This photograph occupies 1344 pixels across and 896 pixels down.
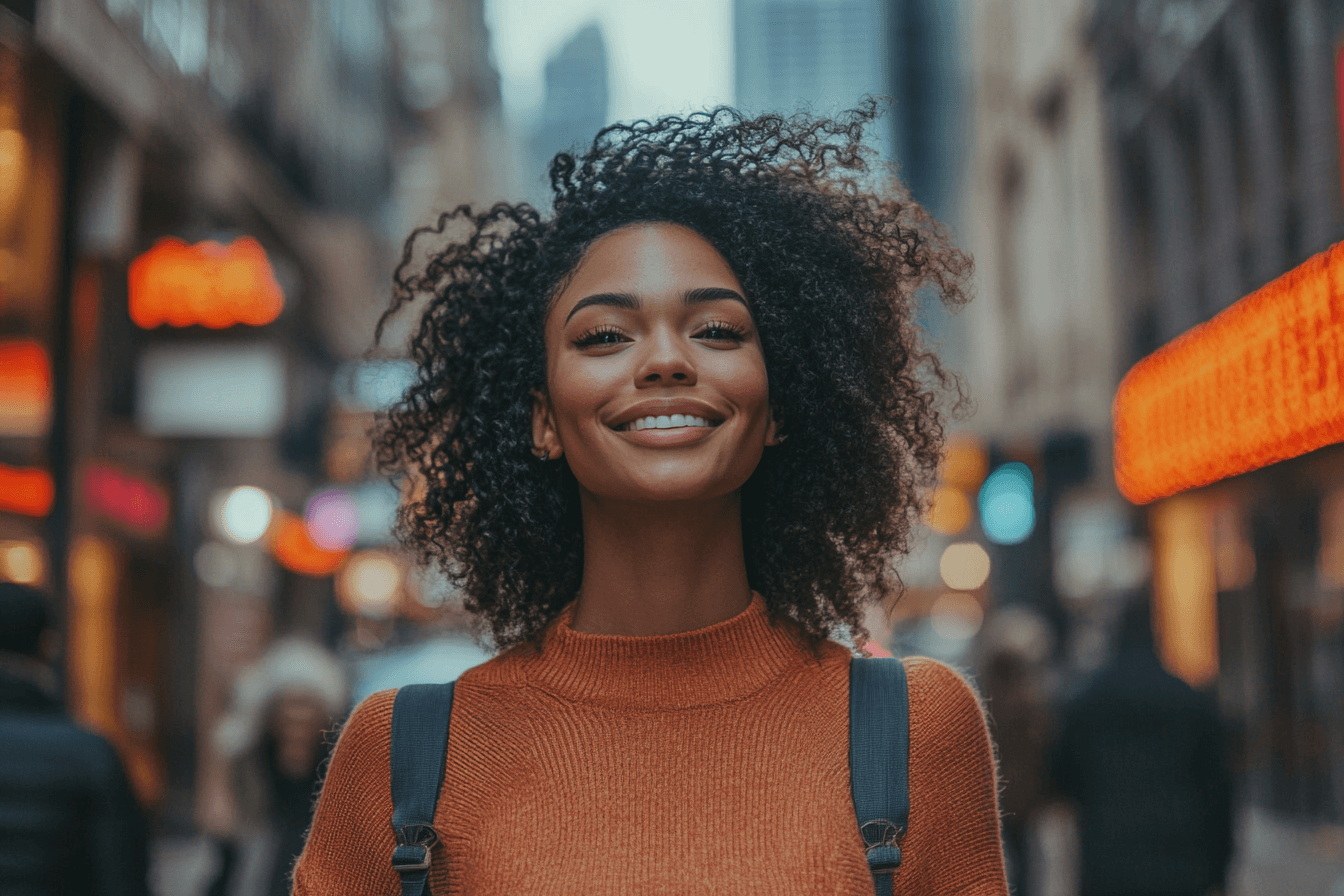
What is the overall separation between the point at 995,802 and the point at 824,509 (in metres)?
0.57

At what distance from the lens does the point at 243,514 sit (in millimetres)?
16078

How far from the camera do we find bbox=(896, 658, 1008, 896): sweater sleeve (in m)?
2.04

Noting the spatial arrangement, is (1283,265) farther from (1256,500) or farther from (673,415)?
(673,415)

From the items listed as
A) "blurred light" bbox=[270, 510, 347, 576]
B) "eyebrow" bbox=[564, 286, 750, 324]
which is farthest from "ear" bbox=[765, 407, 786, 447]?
"blurred light" bbox=[270, 510, 347, 576]

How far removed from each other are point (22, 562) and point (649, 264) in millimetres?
8071

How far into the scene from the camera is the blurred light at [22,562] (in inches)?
342

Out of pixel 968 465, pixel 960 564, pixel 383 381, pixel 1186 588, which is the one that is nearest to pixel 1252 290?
pixel 968 465

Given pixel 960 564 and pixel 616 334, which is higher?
pixel 616 334

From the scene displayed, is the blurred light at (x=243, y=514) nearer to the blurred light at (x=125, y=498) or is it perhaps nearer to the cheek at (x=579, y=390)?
the blurred light at (x=125, y=498)

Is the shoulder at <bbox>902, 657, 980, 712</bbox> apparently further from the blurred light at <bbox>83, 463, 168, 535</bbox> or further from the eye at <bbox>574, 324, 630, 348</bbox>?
the blurred light at <bbox>83, 463, 168, 535</bbox>

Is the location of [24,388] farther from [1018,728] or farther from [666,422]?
[666,422]

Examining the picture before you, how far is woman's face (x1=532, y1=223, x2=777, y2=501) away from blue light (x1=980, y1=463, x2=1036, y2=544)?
52.1ft

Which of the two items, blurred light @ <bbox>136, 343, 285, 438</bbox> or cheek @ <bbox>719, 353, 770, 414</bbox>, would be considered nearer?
cheek @ <bbox>719, 353, 770, 414</bbox>

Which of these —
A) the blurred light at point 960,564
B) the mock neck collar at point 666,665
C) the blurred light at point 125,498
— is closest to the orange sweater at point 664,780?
the mock neck collar at point 666,665
